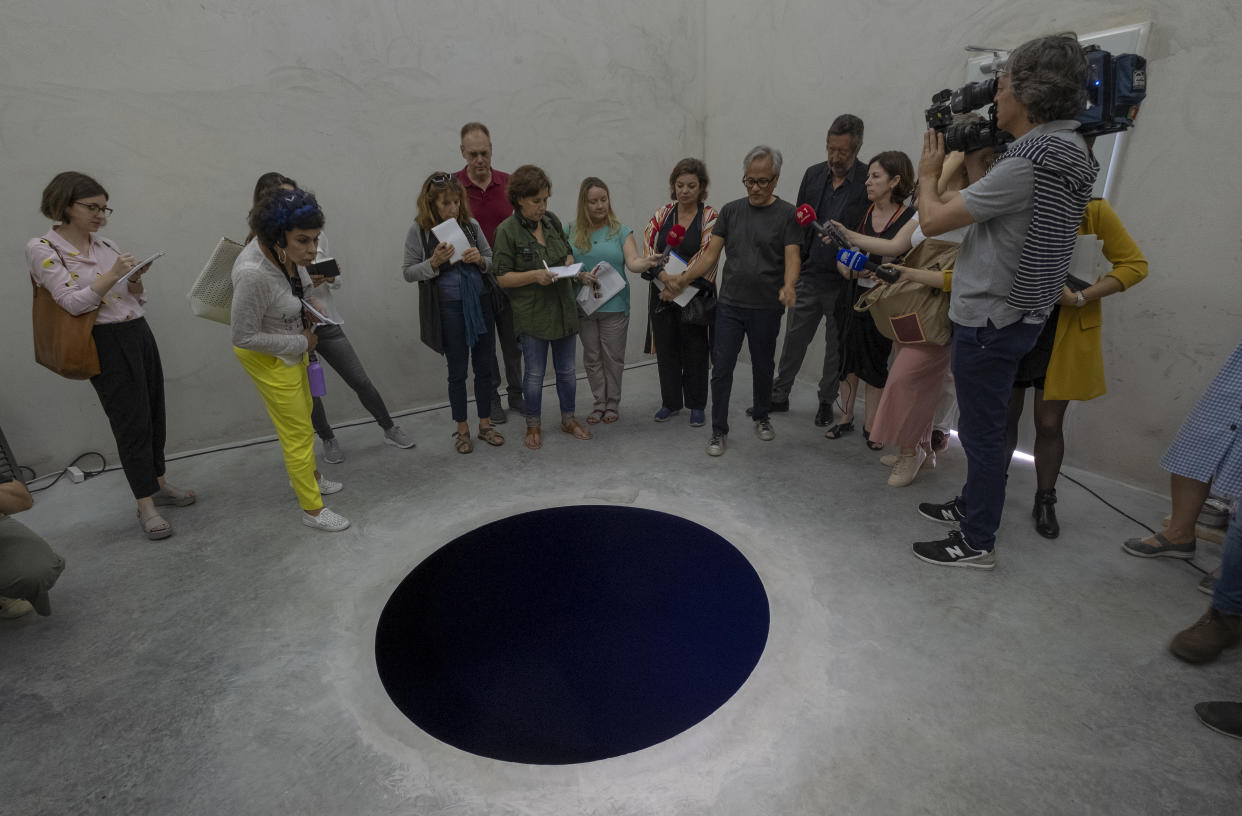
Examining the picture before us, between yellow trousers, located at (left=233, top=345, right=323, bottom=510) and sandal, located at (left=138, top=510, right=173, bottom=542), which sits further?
sandal, located at (left=138, top=510, right=173, bottom=542)

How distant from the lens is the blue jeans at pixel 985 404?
2160 mm

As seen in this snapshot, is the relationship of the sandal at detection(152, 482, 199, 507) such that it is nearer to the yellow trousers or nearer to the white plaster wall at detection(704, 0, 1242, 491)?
the yellow trousers

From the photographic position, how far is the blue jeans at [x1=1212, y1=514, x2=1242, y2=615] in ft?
6.14

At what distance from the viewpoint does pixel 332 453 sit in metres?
3.72

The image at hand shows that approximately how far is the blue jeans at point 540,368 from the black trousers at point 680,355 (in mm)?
554

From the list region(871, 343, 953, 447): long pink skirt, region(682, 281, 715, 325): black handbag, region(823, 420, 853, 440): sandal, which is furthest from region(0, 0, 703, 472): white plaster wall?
region(871, 343, 953, 447): long pink skirt

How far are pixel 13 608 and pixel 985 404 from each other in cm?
387

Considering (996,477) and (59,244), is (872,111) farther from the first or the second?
(59,244)

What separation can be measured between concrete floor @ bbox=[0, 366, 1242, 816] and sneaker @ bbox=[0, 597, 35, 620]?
44 mm

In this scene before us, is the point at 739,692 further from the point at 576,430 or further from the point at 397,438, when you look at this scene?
the point at 397,438

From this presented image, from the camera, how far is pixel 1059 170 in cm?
186

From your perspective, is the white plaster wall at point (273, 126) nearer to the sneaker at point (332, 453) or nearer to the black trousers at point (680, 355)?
the sneaker at point (332, 453)

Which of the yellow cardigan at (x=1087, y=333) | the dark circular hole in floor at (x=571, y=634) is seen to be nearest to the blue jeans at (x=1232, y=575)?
the yellow cardigan at (x=1087, y=333)

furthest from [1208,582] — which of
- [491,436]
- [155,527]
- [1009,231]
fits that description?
[155,527]
